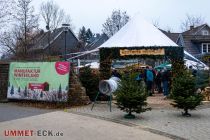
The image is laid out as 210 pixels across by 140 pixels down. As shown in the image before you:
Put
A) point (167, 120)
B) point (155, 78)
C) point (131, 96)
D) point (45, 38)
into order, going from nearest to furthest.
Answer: point (167, 120)
point (131, 96)
point (155, 78)
point (45, 38)

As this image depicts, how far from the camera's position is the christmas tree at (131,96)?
1433cm

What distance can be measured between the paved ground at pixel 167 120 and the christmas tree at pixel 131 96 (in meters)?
0.34

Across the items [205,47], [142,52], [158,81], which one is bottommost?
[158,81]

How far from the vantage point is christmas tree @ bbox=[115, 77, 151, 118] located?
1433 cm

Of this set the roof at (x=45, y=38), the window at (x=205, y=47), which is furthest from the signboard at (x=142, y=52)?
the roof at (x=45, y=38)

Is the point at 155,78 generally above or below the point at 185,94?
above

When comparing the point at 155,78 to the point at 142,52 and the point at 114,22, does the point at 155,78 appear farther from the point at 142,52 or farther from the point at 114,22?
the point at 114,22

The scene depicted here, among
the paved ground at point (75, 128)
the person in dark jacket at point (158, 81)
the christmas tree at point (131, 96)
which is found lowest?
the paved ground at point (75, 128)

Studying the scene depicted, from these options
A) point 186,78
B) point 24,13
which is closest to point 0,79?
point 186,78

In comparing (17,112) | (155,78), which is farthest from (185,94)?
(155,78)

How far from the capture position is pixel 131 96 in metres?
14.3

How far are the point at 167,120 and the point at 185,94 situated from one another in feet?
5.09

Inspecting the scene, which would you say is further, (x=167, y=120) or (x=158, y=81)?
(x=158, y=81)

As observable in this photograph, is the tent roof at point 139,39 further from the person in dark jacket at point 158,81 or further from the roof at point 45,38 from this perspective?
the roof at point 45,38
